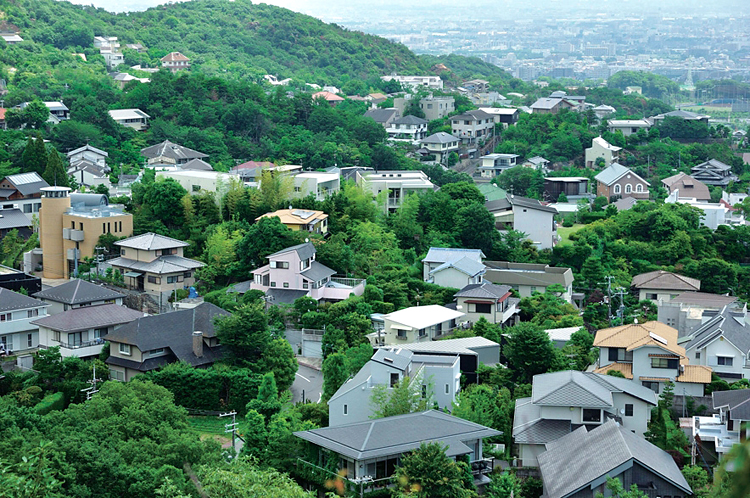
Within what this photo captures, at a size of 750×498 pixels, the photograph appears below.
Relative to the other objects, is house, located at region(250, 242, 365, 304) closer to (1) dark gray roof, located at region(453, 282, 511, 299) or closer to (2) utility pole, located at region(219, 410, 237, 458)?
(1) dark gray roof, located at region(453, 282, 511, 299)

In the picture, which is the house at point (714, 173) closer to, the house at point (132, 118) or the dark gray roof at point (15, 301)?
the house at point (132, 118)

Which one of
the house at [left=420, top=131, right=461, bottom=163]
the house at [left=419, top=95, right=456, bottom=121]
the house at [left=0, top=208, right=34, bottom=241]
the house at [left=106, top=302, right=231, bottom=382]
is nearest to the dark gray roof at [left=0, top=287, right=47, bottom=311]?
the house at [left=106, top=302, right=231, bottom=382]

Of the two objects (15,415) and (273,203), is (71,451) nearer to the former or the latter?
(15,415)

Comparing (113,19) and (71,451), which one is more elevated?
(113,19)

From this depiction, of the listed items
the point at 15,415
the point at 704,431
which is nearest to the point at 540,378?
the point at 704,431

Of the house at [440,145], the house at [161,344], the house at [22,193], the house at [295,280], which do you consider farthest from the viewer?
the house at [440,145]

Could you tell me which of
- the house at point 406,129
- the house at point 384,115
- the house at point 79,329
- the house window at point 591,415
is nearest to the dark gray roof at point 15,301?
the house at point 79,329

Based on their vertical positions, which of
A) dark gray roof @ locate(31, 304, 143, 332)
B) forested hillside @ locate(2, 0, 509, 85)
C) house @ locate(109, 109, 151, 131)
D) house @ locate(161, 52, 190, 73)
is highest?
forested hillside @ locate(2, 0, 509, 85)
